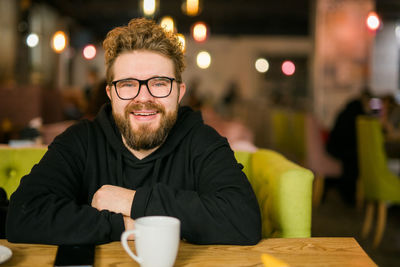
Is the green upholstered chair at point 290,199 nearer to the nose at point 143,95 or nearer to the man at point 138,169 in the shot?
the man at point 138,169

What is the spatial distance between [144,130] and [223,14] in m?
14.0

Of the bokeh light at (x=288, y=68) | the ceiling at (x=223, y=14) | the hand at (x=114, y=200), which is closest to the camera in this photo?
the hand at (x=114, y=200)

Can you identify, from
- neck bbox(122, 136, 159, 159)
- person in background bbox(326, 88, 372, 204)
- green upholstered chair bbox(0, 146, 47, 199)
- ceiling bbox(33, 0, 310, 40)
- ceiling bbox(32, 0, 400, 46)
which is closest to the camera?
neck bbox(122, 136, 159, 159)

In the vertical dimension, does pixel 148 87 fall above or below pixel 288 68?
below

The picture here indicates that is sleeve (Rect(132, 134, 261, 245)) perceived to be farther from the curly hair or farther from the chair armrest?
the curly hair

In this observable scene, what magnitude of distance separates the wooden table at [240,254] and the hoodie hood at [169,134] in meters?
0.45

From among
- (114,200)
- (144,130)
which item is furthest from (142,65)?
(114,200)

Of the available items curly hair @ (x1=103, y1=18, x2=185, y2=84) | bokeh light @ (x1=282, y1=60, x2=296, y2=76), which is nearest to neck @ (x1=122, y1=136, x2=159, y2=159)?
curly hair @ (x1=103, y1=18, x2=185, y2=84)

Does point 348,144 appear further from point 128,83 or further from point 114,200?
point 114,200

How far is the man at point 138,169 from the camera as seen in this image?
118 centimetres

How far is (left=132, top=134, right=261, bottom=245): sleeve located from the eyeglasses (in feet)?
1.04

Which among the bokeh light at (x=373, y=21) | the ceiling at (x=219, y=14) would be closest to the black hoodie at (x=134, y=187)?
the bokeh light at (x=373, y=21)

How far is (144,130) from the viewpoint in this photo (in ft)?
4.74

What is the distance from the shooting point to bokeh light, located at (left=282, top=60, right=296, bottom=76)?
17.2 metres
